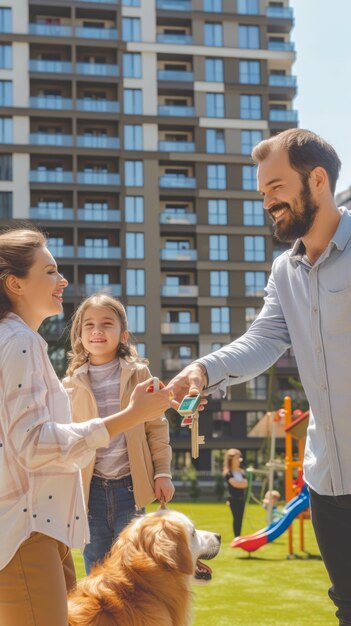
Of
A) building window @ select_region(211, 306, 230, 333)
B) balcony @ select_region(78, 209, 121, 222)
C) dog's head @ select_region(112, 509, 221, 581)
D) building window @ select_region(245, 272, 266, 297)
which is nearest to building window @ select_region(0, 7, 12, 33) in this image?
balcony @ select_region(78, 209, 121, 222)

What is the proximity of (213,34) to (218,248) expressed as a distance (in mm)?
15192

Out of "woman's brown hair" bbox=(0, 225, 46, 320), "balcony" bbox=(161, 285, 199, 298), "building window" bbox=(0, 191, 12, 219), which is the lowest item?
"woman's brown hair" bbox=(0, 225, 46, 320)

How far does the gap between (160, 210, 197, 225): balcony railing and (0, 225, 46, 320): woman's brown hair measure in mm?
Result: 52022

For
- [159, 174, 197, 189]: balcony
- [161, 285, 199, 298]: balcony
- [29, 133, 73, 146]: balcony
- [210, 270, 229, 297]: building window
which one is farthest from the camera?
[159, 174, 197, 189]: balcony

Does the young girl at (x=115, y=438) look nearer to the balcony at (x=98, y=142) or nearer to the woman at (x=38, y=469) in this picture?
the woman at (x=38, y=469)

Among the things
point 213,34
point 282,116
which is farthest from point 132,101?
point 282,116

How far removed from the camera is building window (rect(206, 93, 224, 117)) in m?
57.3

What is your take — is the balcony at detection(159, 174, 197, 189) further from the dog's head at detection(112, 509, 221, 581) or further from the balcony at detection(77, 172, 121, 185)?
the dog's head at detection(112, 509, 221, 581)

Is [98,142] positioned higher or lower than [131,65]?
lower

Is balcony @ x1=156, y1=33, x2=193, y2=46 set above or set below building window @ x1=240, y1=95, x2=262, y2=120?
above

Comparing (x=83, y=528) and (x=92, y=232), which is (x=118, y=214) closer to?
(x=92, y=232)

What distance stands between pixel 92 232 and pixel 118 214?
2.03 meters

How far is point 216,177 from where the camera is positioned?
56375mm

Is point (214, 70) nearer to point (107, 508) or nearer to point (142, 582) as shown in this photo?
point (107, 508)
